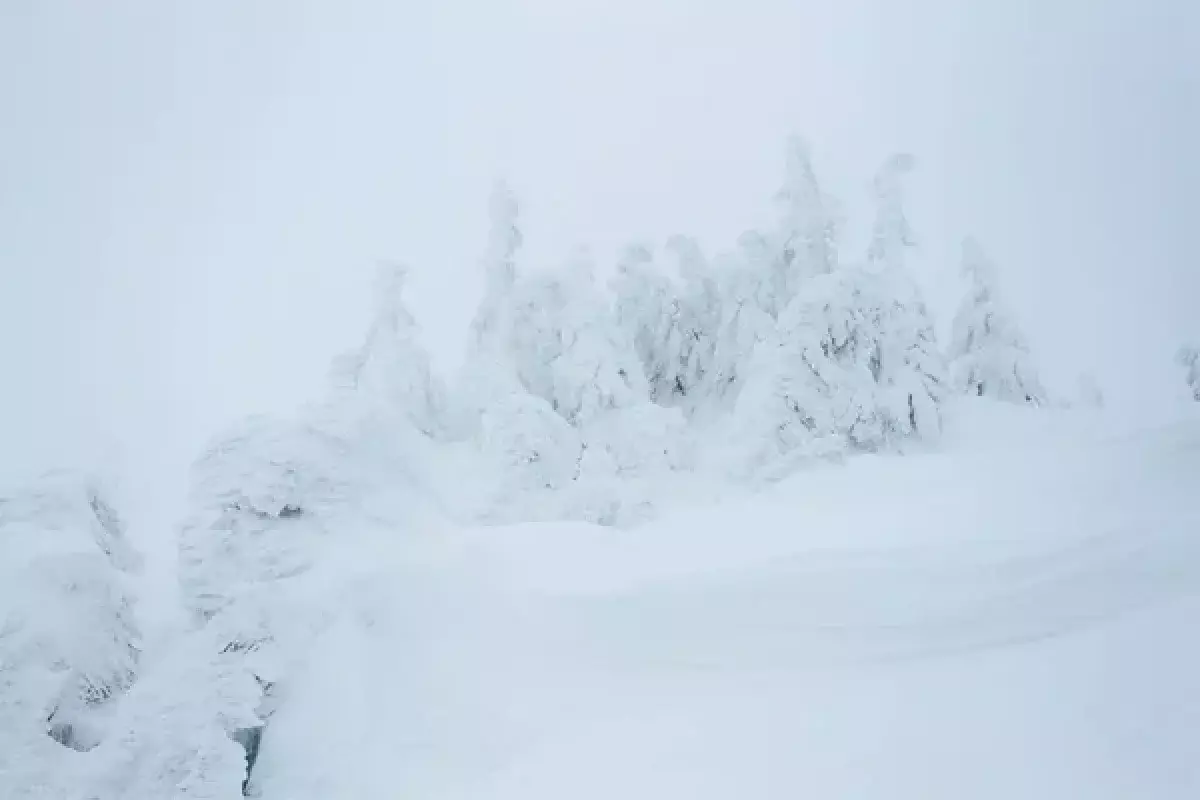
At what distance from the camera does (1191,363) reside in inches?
621

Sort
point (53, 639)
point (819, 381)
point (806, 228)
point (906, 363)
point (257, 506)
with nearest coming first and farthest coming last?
point (53, 639), point (257, 506), point (819, 381), point (906, 363), point (806, 228)

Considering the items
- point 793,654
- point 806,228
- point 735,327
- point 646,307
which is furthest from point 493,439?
point 793,654

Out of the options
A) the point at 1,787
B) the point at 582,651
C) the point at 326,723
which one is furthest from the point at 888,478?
the point at 1,787

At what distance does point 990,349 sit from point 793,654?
1406cm

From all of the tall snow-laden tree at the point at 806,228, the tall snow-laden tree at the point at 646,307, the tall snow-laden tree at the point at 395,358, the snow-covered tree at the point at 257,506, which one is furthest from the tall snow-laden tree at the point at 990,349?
the snow-covered tree at the point at 257,506

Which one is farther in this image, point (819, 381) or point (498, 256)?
point (498, 256)

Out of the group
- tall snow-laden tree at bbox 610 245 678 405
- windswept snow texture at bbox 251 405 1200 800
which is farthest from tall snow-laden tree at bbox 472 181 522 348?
windswept snow texture at bbox 251 405 1200 800

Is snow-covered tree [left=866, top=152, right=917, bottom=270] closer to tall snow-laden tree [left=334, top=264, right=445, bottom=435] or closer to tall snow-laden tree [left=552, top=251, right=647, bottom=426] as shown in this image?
tall snow-laden tree [left=552, top=251, right=647, bottom=426]

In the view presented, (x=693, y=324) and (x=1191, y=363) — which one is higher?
(x=693, y=324)

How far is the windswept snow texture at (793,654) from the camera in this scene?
5543 mm

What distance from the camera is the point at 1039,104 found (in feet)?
56.9

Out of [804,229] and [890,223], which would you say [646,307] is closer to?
[804,229]

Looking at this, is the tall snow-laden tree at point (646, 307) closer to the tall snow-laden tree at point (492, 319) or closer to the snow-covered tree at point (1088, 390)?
the tall snow-laden tree at point (492, 319)

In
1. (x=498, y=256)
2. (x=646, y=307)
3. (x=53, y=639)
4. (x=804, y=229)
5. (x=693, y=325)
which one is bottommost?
(x=53, y=639)
